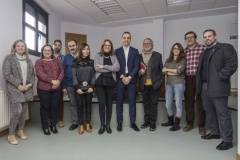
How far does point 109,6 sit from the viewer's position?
15.0ft

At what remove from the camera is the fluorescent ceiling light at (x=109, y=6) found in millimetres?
4340

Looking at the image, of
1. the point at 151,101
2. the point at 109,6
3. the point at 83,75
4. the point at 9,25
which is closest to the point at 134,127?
the point at 151,101

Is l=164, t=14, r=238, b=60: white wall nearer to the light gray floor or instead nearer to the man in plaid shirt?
the man in plaid shirt

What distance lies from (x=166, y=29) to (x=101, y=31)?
220 centimetres

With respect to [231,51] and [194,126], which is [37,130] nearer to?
[194,126]

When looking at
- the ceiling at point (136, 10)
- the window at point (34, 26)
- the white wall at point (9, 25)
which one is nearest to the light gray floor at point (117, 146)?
the white wall at point (9, 25)

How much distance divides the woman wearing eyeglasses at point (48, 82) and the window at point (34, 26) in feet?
3.56

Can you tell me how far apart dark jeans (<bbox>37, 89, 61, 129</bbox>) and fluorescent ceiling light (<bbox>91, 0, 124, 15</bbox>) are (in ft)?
8.74

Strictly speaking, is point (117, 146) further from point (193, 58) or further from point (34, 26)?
point (34, 26)

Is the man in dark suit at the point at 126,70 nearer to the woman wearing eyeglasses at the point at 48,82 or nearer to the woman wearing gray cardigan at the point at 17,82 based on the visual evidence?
the woman wearing eyeglasses at the point at 48,82

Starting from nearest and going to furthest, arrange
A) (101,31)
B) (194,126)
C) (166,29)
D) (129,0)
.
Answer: (194,126)
(129,0)
(166,29)
(101,31)

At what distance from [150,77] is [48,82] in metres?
1.52

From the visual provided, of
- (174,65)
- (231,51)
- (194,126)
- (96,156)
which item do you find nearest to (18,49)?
(96,156)

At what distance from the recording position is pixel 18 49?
2.44m
